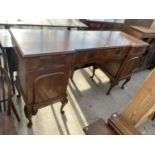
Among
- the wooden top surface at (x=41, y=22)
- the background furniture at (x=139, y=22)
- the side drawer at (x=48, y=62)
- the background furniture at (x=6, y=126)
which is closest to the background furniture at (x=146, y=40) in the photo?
the background furniture at (x=139, y=22)

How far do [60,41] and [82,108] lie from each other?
1010 millimetres

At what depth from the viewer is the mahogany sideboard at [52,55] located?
112 cm

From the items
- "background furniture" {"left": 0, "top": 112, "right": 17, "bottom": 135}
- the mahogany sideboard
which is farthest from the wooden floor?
"background furniture" {"left": 0, "top": 112, "right": 17, "bottom": 135}

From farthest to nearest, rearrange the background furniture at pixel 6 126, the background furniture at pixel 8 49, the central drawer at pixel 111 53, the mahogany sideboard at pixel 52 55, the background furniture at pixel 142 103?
the central drawer at pixel 111 53 < the background furniture at pixel 8 49 < the mahogany sideboard at pixel 52 55 < the background furniture at pixel 6 126 < the background furniture at pixel 142 103

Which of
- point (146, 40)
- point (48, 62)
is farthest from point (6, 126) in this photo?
point (146, 40)

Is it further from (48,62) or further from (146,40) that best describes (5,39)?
(146,40)

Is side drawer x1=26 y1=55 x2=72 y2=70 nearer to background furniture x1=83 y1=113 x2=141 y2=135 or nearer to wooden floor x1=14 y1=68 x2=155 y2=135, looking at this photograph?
background furniture x1=83 y1=113 x2=141 y2=135

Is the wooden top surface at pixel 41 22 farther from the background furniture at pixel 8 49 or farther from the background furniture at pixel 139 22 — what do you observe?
the background furniture at pixel 139 22

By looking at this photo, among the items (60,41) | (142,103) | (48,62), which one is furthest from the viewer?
(60,41)

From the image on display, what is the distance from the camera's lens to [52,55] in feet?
3.67

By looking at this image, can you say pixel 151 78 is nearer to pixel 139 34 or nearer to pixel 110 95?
pixel 110 95

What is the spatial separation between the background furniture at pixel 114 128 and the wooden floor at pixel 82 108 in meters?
0.79

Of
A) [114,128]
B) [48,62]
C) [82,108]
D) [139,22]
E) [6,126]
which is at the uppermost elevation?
[139,22]

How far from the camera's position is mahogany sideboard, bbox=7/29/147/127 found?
1.12 m
